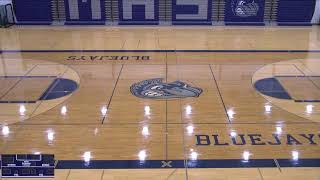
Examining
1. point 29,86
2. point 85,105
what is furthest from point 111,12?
point 85,105

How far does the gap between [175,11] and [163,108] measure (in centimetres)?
951

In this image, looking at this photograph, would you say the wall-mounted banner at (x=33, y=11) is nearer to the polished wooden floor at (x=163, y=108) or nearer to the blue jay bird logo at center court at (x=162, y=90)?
the polished wooden floor at (x=163, y=108)

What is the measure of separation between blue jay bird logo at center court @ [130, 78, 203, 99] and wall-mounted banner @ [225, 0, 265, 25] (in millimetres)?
8262

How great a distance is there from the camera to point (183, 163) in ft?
18.1

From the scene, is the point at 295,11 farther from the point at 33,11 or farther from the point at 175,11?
the point at 33,11

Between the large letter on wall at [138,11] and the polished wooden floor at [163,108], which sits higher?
the large letter on wall at [138,11]

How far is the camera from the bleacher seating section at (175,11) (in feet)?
52.9

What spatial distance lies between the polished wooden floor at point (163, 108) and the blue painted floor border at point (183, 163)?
0.35ft

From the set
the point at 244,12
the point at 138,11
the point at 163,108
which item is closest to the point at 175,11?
the point at 138,11

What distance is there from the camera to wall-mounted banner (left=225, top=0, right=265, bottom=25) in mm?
16109

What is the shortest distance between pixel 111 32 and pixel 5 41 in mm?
3857

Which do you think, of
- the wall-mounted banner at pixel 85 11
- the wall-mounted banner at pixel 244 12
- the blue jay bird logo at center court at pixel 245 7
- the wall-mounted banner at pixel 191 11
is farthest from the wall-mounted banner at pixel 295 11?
the wall-mounted banner at pixel 85 11

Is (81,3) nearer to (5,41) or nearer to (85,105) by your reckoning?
(5,41)

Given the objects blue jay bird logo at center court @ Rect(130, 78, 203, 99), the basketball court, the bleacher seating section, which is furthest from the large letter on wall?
blue jay bird logo at center court @ Rect(130, 78, 203, 99)
